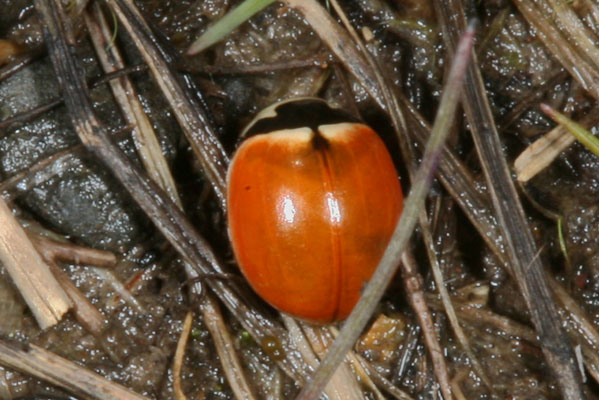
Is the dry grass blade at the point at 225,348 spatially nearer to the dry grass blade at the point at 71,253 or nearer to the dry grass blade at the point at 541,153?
the dry grass blade at the point at 71,253

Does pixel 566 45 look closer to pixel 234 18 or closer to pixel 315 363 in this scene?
pixel 234 18

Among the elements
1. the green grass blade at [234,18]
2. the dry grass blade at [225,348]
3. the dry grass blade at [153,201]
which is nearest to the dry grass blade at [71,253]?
the dry grass blade at [153,201]

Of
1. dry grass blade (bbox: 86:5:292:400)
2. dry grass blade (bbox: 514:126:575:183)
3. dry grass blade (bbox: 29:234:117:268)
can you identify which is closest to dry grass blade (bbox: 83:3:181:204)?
dry grass blade (bbox: 86:5:292:400)

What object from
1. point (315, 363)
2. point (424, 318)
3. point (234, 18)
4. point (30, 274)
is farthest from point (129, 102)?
point (424, 318)

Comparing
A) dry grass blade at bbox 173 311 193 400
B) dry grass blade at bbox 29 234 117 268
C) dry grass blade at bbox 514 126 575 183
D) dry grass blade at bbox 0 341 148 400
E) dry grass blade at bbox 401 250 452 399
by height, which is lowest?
dry grass blade at bbox 401 250 452 399

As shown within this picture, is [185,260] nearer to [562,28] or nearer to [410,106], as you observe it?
[410,106]

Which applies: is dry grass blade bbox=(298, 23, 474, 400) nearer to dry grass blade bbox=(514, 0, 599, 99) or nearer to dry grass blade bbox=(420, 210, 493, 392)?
dry grass blade bbox=(420, 210, 493, 392)
